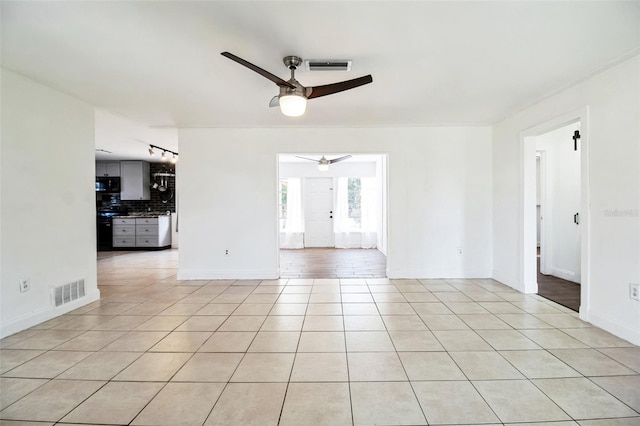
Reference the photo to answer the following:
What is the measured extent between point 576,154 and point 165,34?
515 cm

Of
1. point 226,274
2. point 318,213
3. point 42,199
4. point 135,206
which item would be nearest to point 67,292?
point 42,199

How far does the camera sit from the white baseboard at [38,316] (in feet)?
8.24

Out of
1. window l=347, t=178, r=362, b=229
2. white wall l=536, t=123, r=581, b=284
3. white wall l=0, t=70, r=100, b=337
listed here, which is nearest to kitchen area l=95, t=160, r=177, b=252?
white wall l=0, t=70, r=100, b=337

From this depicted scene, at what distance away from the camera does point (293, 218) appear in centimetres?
784

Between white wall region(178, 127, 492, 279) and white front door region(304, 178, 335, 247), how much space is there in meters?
3.47

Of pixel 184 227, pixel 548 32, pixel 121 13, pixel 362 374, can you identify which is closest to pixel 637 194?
pixel 548 32

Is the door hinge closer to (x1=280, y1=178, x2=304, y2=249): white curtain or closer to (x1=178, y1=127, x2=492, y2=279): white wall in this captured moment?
(x1=178, y1=127, x2=492, y2=279): white wall

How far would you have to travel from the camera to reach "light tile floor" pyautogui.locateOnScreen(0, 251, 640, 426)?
1551mm

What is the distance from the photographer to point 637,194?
226 centimetres

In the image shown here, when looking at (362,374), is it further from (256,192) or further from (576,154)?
(576,154)

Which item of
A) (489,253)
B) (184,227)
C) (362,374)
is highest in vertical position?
(184,227)

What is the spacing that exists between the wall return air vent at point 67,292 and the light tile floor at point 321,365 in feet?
0.58

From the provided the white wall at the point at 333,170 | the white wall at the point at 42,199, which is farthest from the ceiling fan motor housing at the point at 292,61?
the white wall at the point at 333,170

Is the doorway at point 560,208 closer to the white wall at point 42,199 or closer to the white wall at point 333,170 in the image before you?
the white wall at point 333,170
